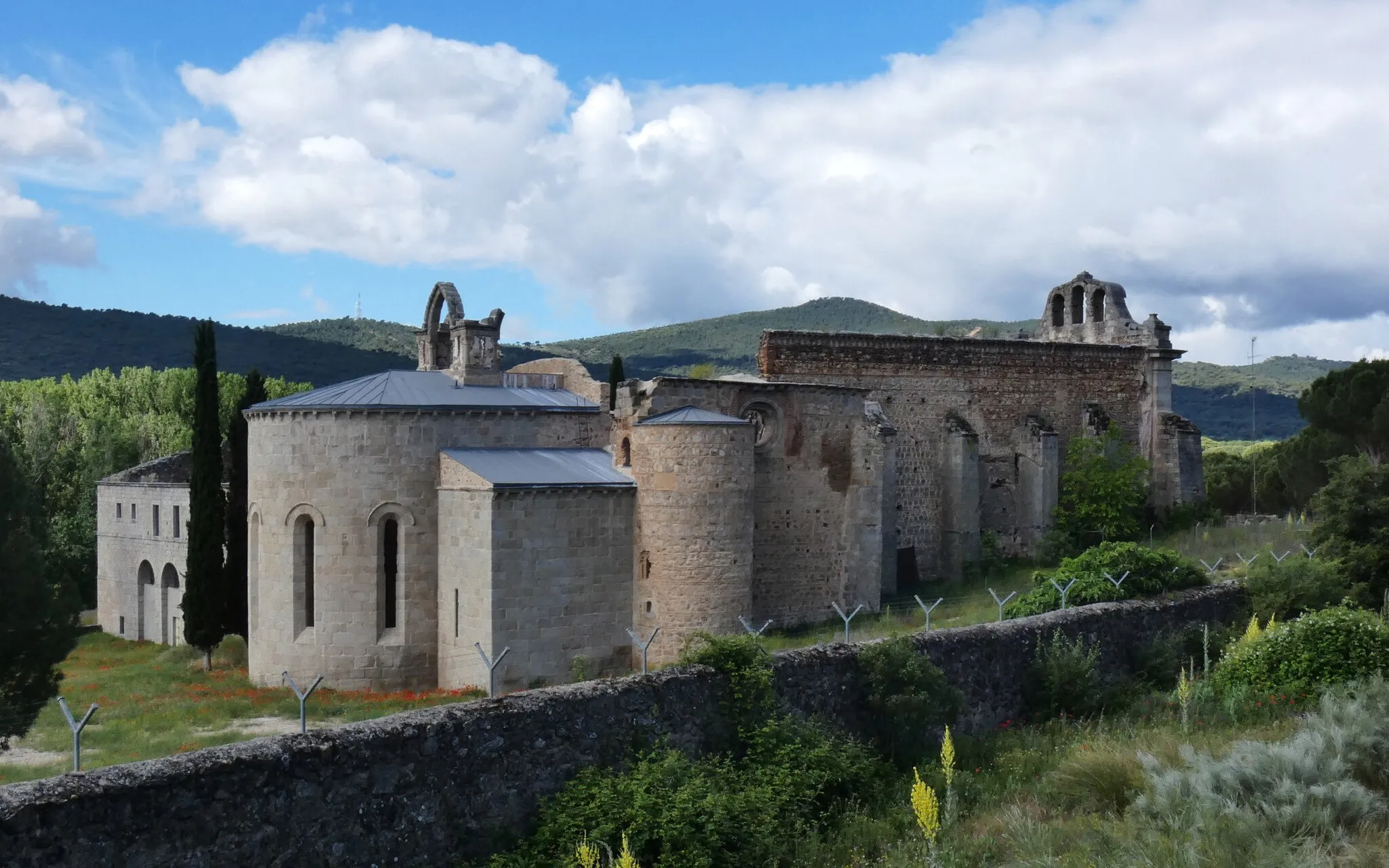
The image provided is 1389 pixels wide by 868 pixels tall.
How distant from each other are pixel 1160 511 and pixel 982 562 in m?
7.81

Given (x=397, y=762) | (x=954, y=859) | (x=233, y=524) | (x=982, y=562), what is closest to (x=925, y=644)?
(x=954, y=859)

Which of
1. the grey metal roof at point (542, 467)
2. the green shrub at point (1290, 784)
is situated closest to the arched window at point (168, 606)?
the grey metal roof at point (542, 467)

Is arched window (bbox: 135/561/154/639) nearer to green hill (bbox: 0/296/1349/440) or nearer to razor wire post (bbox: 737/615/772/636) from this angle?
razor wire post (bbox: 737/615/772/636)

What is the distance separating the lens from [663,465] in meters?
Result: 21.5

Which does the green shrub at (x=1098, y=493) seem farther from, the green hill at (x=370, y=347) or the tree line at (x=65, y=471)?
the green hill at (x=370, y=347)

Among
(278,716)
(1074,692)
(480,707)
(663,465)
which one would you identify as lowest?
(278,716)

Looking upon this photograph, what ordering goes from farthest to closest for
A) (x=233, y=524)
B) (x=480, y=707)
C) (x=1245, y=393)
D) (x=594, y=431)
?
(x=1245, y=393) < (x=233, y=524) < (x=594, y=431) < (x=480, y=707)

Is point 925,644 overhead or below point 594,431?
below

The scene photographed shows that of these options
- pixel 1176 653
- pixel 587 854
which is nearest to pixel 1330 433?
pixel 1176 653

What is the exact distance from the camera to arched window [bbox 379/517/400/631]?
21.3 m

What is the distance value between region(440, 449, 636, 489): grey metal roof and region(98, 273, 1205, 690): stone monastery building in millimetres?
57

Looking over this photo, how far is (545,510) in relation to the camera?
20.6 meters

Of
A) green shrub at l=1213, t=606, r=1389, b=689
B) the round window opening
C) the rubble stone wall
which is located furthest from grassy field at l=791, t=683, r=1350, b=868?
the rubble stone wall

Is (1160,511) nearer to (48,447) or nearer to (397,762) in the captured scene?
(397,762)
